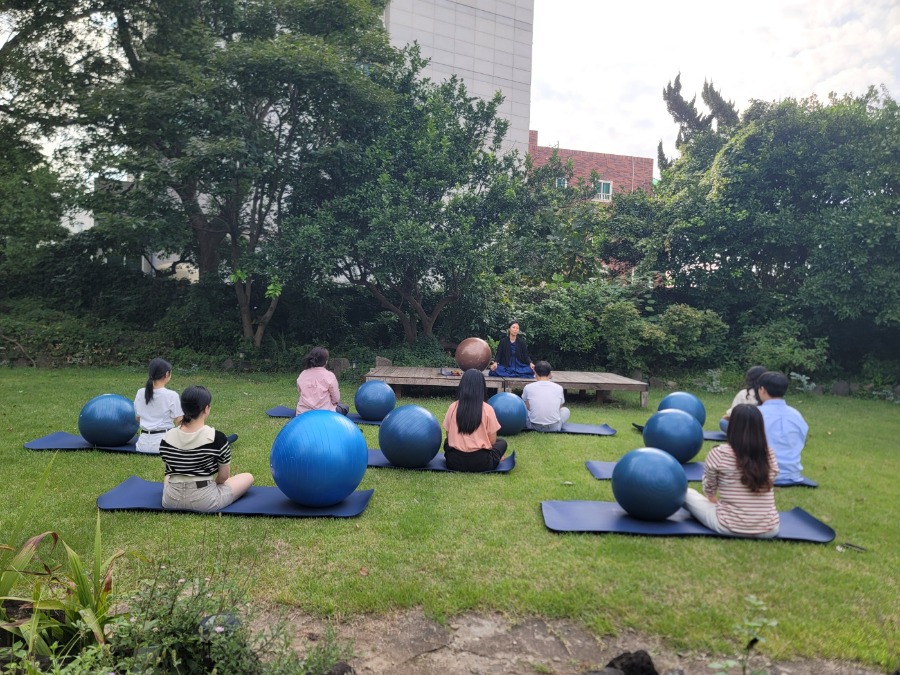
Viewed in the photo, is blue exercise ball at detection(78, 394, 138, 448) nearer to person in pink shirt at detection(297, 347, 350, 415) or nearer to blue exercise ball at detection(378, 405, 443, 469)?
person in pink shirt at detection(297, 347, 350, 415)

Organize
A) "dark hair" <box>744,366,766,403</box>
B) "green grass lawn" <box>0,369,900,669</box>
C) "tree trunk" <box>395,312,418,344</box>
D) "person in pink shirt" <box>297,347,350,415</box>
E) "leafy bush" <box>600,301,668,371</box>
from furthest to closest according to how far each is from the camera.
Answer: "tree trunk" <box>395,312,418,344</box>, "leafy bush" <box>600,301,668,371</box>, "person in pink shirt" <box>297,347,350,415</box>, "dark hair" <box>744,366,766,403</box>, "green grass lawn" <box>0,369,900,669</box>

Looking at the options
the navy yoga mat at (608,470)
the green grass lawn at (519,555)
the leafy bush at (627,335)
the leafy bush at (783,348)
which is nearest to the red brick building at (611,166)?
the leafy bush at (783,348)

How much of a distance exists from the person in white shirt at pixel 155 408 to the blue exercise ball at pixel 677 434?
6.02 meters

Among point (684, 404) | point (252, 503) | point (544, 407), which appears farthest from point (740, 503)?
point (544, 407)

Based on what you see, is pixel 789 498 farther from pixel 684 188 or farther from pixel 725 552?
pixel 684 188

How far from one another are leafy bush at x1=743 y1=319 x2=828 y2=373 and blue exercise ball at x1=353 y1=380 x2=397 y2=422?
1081 centimetres

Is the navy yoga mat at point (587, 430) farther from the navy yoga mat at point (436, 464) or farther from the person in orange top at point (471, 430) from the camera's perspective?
the person in orange top at point (471, 430)

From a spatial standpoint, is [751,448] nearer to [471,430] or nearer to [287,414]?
[471,430]

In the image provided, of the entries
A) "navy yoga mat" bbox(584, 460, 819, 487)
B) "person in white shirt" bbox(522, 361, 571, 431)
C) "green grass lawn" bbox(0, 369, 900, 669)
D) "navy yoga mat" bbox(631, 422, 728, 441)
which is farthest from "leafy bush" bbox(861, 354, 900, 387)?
"person in white shirt" bbox(522, 361, 571, 431)

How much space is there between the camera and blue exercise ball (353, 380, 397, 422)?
32.3ft

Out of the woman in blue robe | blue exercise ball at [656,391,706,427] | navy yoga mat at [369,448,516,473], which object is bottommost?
navy yoga mat at [369,448,516,473]

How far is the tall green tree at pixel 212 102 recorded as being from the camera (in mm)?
13352

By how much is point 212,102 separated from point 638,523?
12755 mm

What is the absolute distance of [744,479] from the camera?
5.12 m
